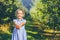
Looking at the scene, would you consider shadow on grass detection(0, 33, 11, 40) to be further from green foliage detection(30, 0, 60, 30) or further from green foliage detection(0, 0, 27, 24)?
green foliage detection(30, 0, 60, 30)

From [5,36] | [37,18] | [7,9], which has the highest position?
[7,9]

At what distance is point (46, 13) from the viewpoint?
401 cm

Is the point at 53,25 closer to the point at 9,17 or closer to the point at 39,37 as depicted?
the point at 39,37

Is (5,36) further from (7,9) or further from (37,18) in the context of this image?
(37,18)

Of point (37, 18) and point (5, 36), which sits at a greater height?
point (37, 18)

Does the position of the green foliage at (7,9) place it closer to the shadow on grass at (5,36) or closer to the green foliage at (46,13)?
the shadow on grass at (5,36)

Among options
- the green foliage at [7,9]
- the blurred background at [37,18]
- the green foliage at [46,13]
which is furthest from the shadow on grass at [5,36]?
the green foliage at [46,13]

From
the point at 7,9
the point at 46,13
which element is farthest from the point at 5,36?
the point at 46,13

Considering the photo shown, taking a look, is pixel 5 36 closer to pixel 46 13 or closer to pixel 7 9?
pixel 7 9

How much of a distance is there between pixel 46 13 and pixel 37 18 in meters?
0.22

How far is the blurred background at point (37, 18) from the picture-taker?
3.91 meters

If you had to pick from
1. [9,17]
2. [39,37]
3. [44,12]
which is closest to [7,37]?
[9,17]

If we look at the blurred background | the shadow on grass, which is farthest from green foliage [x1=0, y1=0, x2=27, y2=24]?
the shadow on grass

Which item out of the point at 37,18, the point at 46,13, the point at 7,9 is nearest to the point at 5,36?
the point at 7,9
